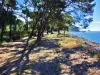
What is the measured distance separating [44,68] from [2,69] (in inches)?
114

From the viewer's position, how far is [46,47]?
2941 centimetres

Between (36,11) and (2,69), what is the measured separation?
92.4 ft

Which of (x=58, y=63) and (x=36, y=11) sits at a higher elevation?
(x=36, y=11)

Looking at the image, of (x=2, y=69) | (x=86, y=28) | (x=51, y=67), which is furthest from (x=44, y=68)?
(x=86, y=28)

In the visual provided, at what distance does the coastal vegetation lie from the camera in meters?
16.1

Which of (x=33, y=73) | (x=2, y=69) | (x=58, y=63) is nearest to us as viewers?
(x=33, y=73)

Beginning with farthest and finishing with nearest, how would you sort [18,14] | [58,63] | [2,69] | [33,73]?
[18,14] → [58,63] → [2,69] → [33,73]

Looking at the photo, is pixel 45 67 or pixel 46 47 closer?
pixel 45 67

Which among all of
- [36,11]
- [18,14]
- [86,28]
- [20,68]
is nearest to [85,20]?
[86,28]

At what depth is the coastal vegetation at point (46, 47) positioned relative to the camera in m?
16.1

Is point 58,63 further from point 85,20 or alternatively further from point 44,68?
point 85,20

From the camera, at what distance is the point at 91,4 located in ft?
124

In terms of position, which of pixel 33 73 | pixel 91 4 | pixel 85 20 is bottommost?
pixel 33 73

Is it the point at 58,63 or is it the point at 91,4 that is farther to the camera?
the point at 91,4
